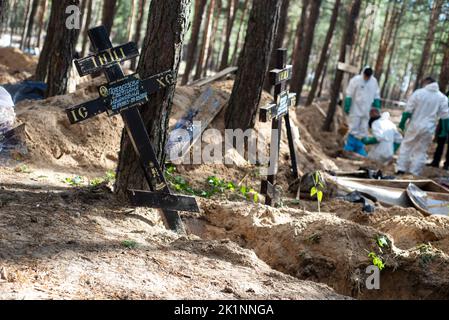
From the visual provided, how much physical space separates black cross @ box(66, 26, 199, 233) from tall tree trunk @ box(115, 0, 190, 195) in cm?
20

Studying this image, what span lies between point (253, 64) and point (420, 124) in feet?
18.9

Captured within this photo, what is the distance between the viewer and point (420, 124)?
14391 mm

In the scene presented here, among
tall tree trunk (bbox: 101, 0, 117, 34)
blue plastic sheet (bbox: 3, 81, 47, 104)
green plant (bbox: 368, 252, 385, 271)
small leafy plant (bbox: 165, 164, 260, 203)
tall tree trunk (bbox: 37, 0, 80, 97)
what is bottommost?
small leafy plant (bbox: 165, 164, 260, 203)

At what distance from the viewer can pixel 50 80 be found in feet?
37.2

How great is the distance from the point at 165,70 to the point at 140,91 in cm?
41

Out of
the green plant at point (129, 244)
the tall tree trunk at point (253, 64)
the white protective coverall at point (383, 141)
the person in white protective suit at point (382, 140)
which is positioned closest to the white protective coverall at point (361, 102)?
the person in white protective suit at point (382, 140)

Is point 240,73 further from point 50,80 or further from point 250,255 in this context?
point 250,255

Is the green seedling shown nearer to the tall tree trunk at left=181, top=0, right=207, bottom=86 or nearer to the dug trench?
the dug trench

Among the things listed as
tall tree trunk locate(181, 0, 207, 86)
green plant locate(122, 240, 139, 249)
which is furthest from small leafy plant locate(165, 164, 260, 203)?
tall tree trunk locate(181, 0, 207, 86)

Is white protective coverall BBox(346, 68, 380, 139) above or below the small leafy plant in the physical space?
above

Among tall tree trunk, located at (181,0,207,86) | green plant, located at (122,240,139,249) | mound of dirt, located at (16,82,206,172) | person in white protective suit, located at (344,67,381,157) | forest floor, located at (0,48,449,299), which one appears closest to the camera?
forest floor, located at (0,48,449,299)

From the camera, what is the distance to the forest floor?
14.7ft

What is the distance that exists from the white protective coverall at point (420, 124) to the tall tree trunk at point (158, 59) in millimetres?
9423
